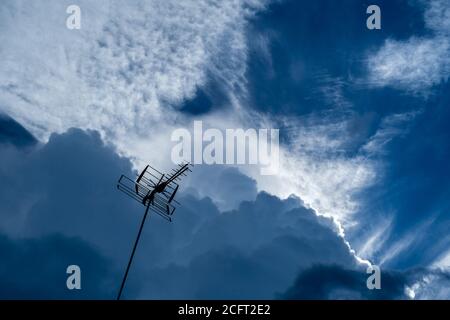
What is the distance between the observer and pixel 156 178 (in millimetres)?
23297
